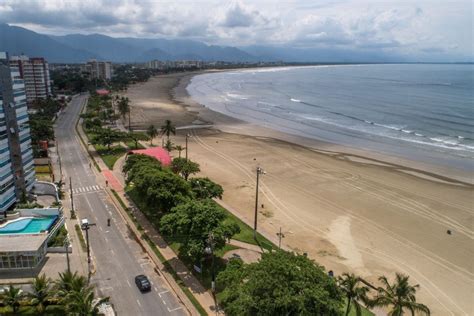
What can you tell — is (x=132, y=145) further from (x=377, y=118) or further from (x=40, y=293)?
(x=377, y=118)

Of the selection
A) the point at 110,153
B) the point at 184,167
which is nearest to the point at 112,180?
the point at 184,167

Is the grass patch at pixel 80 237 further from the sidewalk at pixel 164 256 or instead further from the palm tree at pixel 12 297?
the palm tree at pixel 12 297

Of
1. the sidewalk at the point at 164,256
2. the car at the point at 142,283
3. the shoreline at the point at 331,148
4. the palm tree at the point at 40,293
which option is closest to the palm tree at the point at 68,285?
the palm tree at the point at 40,293

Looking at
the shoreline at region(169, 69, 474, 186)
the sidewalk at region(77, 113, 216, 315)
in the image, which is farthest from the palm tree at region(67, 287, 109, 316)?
the shoreline at region(169, 69, 474, 186)

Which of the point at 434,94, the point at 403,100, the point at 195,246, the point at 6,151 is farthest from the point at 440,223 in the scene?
the point at 434,94

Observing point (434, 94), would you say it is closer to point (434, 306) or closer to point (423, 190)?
point (423, 190)
